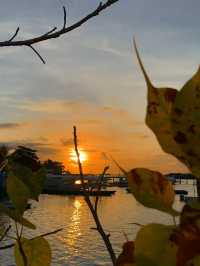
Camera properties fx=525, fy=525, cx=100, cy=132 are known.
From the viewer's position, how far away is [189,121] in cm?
28

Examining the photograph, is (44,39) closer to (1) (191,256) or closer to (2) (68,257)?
(1) (191,256)

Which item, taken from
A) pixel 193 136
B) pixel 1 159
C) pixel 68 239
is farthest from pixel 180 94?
pixel 68 239

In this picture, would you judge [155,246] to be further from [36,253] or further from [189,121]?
[36,253]

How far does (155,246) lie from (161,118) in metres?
0.08

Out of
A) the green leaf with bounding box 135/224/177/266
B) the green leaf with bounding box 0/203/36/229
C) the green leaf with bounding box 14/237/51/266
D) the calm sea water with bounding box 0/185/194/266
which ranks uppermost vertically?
the green leaf with bounding box 135/224/177/266

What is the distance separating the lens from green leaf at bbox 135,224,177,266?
0.30 metres

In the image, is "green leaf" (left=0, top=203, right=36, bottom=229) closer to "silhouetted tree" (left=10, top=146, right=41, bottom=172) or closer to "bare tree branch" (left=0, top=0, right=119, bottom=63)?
"silhouetted tree" (left=10, top=146, right=41, bottom=172)

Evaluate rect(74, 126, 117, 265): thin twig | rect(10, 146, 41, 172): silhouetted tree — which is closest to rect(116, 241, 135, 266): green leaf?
rect(74, 126, 117, 265): thin twig

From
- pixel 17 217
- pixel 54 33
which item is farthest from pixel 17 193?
pixel 54 33

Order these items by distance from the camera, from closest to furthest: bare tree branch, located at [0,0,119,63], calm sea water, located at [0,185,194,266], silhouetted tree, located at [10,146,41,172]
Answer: silhouetted tree, located at [10,146,41,172]
bare tree branch, located at [0,0,119,63]
calm sea water, located at [0,185,194,266]

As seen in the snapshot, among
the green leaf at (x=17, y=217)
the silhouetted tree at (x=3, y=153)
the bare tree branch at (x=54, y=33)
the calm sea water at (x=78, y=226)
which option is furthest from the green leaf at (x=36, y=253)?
the calm sea water at (x=78, y=226)

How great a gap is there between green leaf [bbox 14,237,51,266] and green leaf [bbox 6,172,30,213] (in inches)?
2.2

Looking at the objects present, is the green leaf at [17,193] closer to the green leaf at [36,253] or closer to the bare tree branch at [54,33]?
the green leaf at [36,253]

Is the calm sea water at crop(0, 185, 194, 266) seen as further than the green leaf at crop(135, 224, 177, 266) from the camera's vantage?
Yes
